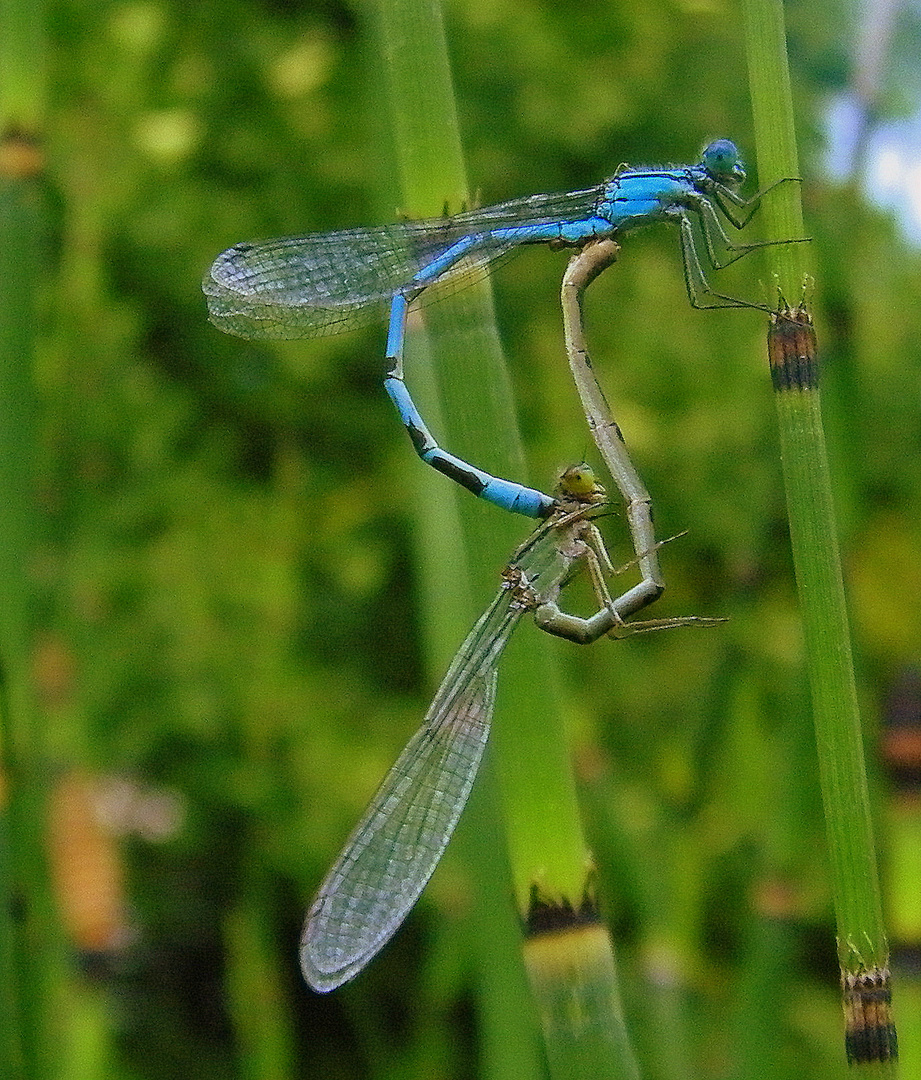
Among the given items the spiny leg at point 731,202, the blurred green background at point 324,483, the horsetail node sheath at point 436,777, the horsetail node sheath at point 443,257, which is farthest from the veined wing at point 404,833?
the blurred green background at point 324,483

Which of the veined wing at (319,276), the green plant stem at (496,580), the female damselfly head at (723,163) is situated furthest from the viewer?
the veined wing at (319,276)

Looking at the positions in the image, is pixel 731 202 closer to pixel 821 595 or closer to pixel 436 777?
pixel 821 595

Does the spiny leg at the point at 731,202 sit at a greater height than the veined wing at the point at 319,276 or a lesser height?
lesser

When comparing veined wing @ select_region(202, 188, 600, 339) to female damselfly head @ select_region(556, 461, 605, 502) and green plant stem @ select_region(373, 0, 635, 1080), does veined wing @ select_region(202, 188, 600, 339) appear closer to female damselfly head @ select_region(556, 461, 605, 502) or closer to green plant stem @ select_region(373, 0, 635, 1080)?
female damselfly head @ select_region(556, 461, 605, 502)

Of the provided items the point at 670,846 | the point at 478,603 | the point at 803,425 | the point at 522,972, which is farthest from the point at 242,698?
the point at 803,425

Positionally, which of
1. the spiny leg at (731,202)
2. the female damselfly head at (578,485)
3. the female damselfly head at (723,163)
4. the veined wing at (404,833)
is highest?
the female damselfly head at (723,163)

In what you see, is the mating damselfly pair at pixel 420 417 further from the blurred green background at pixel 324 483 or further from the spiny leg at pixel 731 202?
the blurred green background at pixel 324 483

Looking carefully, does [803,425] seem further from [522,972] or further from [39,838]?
[39,838]
